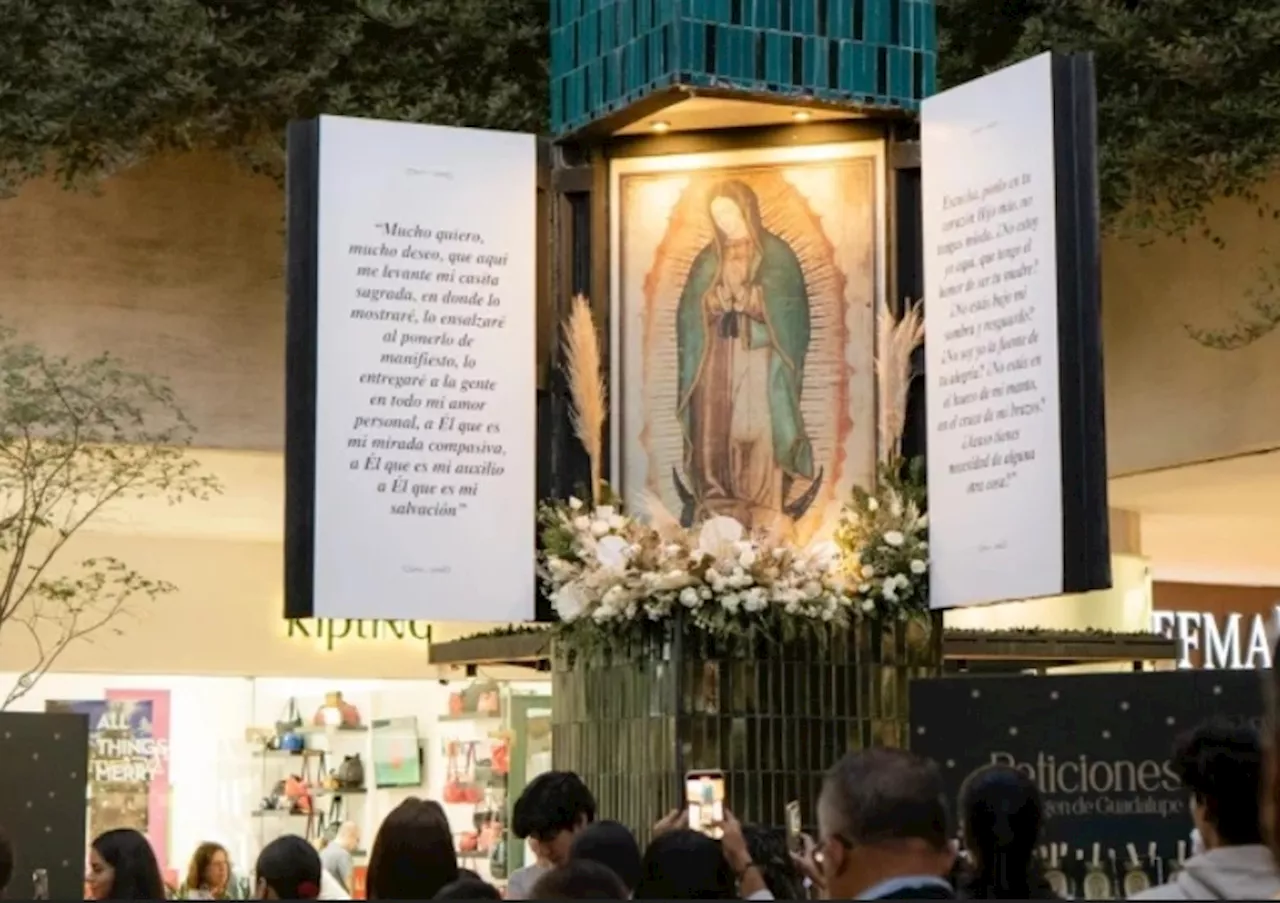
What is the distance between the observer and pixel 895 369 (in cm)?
768

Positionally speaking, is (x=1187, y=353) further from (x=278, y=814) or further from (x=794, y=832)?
(x=794, y=832)

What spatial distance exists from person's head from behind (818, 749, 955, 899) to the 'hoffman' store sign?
1470 cm

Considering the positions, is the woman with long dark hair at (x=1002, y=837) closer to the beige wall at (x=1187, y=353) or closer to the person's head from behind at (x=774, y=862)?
the person's head from behind at (x=774, y=862)

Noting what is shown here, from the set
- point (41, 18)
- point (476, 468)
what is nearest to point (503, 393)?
point (476, 468)

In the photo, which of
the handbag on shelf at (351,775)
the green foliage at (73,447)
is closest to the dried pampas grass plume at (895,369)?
the green foliage at (73,447)

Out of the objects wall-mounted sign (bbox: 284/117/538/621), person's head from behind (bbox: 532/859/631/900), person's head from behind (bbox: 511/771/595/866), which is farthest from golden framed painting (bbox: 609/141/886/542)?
person's head from behind (bbox: 532/859/631/900)

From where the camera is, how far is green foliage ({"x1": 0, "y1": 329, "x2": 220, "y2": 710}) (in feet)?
41.9

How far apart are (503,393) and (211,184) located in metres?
6.97

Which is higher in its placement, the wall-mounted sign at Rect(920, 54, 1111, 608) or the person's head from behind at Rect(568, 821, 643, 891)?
the wall-mounted sign at Rect(920, 54, 1111, 608)

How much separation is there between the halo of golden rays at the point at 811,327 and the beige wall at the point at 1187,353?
18.6 ft

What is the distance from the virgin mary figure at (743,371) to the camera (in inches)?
310


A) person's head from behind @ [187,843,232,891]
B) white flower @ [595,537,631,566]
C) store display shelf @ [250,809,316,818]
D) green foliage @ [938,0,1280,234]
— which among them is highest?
green foliage @ [938,0,1280,234]

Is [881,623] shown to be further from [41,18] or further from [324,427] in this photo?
[41,18]

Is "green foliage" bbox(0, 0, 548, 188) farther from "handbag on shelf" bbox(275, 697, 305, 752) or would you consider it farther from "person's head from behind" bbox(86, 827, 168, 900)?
"person's head from behind" bbox(86, 827, 168, 900)
